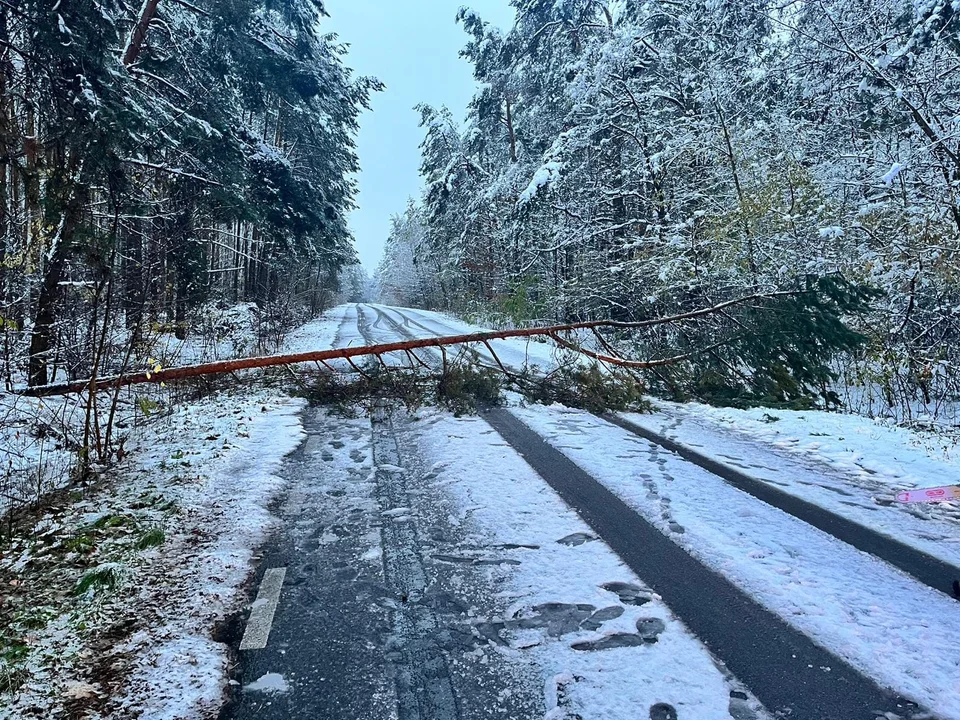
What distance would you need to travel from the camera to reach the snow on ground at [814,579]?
90.9 inches

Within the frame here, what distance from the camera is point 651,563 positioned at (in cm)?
315

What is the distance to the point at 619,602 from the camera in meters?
2.75

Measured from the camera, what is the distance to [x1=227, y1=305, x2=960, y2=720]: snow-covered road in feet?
6.97

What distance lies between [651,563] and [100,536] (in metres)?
3.68

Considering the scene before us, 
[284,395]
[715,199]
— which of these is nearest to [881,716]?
[284,395]

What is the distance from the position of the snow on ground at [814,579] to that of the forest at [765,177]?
438 cm

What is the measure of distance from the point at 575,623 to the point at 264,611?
5.41ft

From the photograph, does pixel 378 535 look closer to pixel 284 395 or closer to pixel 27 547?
pixel 27 547

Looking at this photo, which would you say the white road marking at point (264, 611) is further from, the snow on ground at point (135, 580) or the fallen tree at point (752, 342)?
the fallen tree at point (752, 342)

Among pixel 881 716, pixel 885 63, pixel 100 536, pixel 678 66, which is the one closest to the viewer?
pixel 881 716

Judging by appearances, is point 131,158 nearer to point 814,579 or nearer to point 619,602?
point 619,602

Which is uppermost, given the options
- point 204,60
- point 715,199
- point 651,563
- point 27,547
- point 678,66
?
point 678,66

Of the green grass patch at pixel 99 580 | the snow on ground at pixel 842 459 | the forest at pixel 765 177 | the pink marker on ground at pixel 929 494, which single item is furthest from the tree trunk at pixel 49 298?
the pink marker on ground at pixel 929 494

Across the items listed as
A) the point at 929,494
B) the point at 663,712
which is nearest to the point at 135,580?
the point at 663,712
